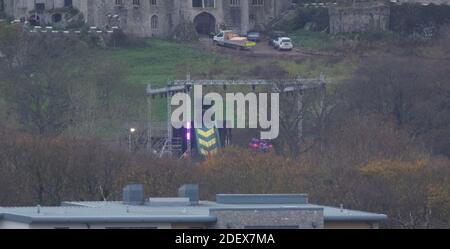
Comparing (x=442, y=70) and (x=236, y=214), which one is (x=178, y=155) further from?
(x=236, y=214)

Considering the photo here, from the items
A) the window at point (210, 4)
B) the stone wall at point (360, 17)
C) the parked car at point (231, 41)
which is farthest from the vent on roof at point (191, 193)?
the stone wall at point (360, 17)

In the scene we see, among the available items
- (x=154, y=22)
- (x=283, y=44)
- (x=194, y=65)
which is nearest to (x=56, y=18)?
(x=154, y=22)

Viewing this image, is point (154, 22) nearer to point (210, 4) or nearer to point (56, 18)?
point (210, 4)

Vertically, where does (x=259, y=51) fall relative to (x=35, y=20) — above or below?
below

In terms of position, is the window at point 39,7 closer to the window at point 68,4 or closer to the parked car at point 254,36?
the window at point 68,4
